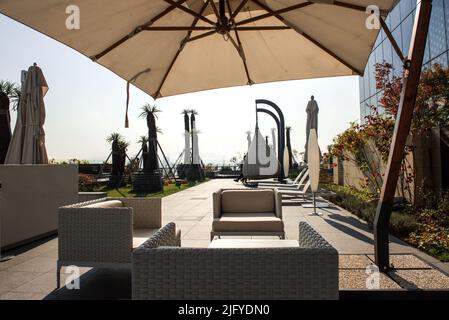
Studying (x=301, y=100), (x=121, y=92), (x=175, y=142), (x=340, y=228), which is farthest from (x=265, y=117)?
(x=121, y=92)

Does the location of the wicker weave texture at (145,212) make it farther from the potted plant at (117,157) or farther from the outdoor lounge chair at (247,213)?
the potted plant at (117,157)

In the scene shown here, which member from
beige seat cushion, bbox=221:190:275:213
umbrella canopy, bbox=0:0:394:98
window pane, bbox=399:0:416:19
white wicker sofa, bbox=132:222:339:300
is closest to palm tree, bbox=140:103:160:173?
beige seat cushion, bbox=221:190:275:213

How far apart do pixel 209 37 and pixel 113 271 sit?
3228mm

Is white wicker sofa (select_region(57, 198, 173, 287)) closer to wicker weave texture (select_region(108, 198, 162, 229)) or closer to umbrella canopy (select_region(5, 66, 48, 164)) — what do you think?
wicker weave texture (select_region(108, 198, 162, 229))

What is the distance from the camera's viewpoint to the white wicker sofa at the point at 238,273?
70.1 inches

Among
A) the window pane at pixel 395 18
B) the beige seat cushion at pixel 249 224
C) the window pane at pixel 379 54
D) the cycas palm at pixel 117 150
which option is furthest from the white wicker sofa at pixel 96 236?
the window pane at pixel 379 54

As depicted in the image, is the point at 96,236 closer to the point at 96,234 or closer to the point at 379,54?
the point at 96,234

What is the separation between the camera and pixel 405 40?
46.1 ft

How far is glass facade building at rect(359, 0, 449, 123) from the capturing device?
10.9 meters

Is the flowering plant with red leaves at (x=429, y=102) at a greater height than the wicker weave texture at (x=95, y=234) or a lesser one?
greater

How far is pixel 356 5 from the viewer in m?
3.27

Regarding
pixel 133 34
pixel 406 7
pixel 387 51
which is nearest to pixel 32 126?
pixel 133 34

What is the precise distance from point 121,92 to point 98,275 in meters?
2.38

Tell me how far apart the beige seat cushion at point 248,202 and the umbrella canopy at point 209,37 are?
1.79 m
